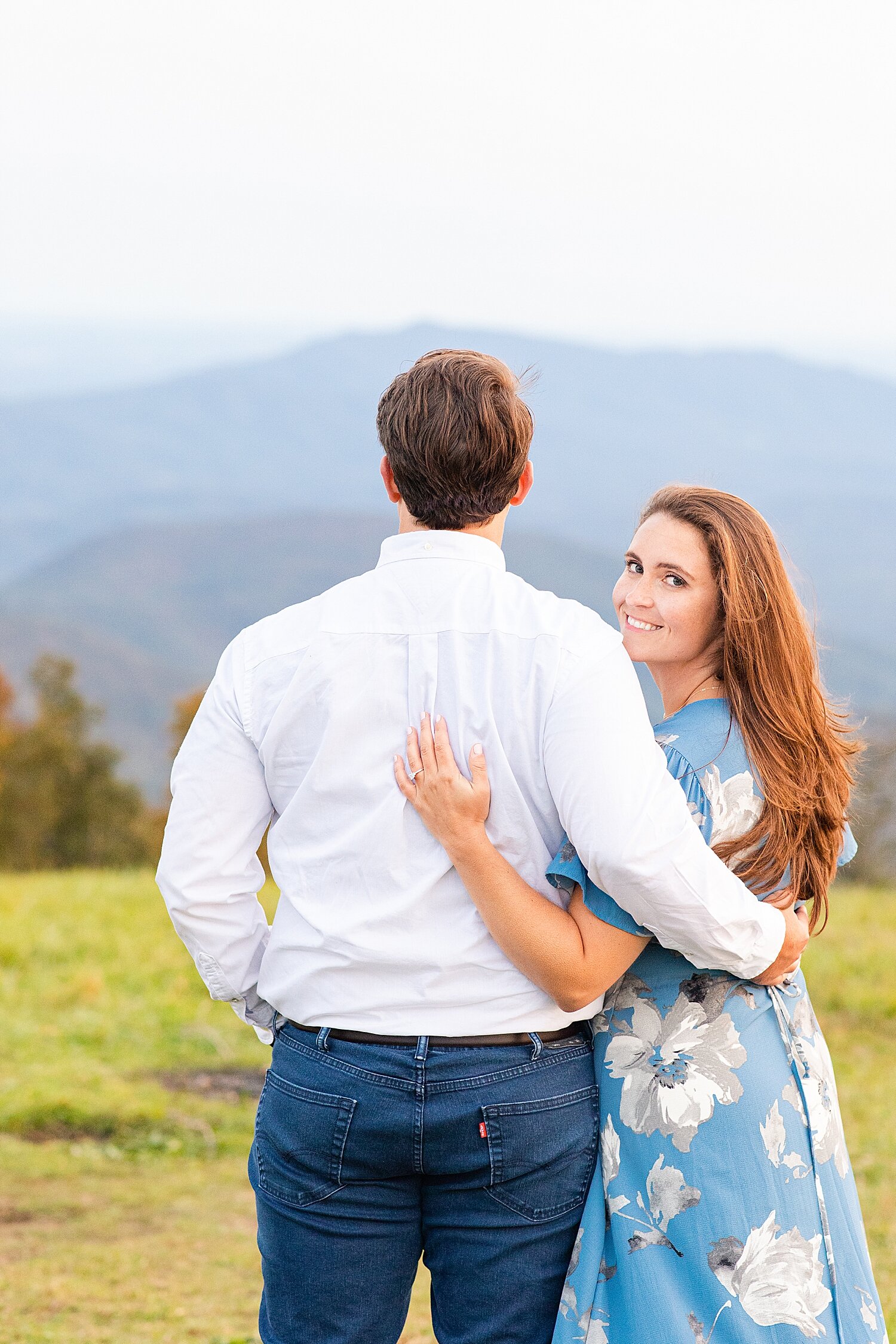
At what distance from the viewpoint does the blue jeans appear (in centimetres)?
171

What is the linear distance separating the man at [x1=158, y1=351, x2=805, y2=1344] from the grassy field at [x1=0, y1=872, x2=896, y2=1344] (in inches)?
71.4

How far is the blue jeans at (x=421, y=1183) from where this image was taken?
5.62 feet

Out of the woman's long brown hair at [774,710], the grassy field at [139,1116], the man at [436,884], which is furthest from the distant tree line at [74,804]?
the man at [436,884]

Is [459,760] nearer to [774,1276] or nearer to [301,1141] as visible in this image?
[301,1141]

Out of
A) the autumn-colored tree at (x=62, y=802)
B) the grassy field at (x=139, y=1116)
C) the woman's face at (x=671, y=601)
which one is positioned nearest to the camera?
the woman's face at (x=671, y=601)

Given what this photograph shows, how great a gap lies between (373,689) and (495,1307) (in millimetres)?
842

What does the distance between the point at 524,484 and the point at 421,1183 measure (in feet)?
3.15

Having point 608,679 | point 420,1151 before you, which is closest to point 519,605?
point 608,679

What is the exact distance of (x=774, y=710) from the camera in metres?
1.98

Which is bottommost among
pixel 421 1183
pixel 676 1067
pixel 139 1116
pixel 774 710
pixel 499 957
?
pixel 139 1116

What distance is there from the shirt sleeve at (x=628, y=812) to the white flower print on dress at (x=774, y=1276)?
16.9 inches

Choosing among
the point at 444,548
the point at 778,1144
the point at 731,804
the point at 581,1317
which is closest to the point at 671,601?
the point at 731,804

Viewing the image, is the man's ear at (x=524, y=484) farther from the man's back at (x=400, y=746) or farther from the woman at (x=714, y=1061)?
the woman at (x=714, y=1061)

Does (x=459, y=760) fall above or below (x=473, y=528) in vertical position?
below
